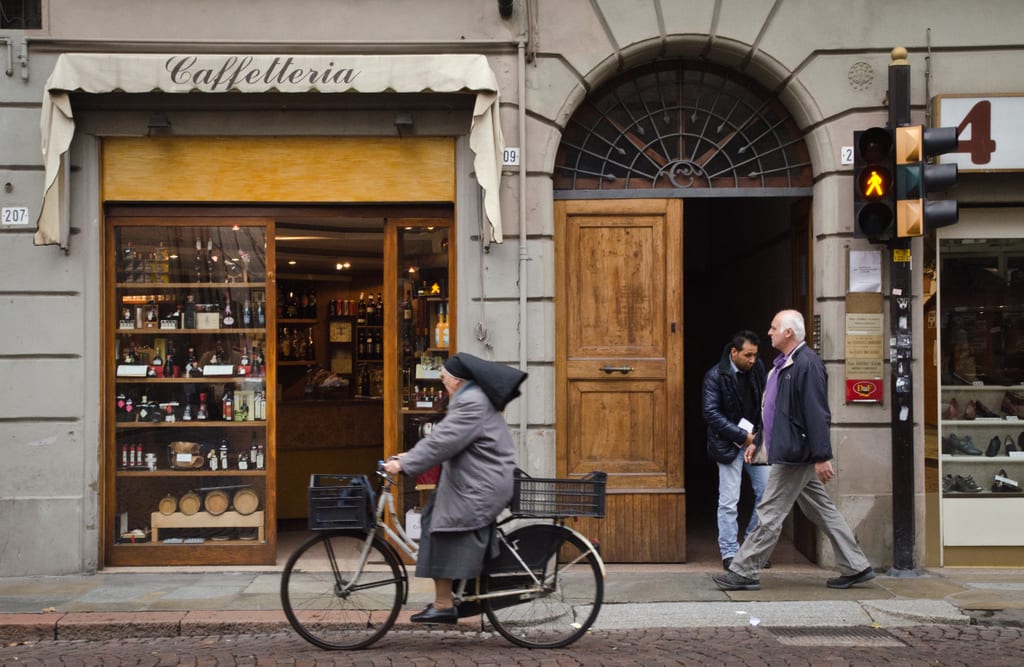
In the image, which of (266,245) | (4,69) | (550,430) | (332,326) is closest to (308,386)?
(332,326)

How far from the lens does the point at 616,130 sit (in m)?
9.16

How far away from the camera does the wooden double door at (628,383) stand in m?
8.92

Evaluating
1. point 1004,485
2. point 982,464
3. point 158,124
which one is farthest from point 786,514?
point 158,124

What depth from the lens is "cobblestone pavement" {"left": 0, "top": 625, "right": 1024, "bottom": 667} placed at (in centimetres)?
626

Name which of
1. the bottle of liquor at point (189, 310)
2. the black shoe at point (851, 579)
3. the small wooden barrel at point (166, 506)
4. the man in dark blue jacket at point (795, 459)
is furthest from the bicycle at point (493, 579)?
the bottle of liquor at point (189, 310)

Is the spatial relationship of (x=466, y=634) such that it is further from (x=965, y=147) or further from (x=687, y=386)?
(x=687, y=386)

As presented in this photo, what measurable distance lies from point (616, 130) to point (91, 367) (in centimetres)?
503

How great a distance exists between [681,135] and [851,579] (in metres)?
4.03

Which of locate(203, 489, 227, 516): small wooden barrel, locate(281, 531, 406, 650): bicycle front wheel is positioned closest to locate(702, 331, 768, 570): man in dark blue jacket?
locate(281, 531, 406, 650): bicycle front wheel

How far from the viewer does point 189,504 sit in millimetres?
9062

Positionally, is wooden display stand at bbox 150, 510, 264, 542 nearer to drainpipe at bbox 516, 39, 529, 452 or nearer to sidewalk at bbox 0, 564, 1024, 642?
sidewalk at bbox 0, 564, 1024, 642

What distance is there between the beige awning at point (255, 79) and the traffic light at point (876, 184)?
2.99m

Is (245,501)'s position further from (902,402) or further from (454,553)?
(902,402)

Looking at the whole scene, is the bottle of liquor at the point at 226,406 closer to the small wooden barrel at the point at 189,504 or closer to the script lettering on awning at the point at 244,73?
the small wooden barrel at the point at 189,504
